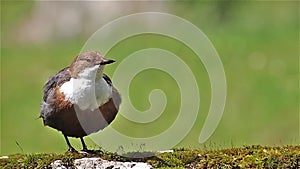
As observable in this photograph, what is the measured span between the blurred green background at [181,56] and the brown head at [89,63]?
4.75 m

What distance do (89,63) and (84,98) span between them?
275mm

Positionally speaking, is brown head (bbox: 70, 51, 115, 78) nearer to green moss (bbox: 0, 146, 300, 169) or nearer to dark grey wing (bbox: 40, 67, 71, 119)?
dark grey wing (bbox: 40, 67, 71, 119)

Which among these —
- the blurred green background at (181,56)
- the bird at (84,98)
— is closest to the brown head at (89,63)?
the bird at (84,98)

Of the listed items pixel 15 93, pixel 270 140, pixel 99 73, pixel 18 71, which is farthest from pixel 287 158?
pixel 18 71

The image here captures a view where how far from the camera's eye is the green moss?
610 cm

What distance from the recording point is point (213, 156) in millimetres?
6191

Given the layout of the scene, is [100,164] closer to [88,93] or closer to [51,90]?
[88,93]

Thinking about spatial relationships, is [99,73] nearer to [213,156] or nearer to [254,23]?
[213,156]

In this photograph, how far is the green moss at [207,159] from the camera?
20.0ft

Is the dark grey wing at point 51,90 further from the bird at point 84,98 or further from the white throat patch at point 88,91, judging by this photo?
the white throat patch at point 88,91

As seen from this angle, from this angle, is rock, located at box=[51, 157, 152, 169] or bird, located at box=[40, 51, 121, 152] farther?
bird, located at box=[40, 51, 121, 152]

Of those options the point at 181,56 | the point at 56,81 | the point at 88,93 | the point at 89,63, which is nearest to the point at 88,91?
the point at 88,93

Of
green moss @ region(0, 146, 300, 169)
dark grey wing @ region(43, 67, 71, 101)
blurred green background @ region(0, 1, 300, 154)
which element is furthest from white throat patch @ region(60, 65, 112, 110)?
blurred green background @ region(0, 1, 300, 154)

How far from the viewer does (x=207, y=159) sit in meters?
6.18
